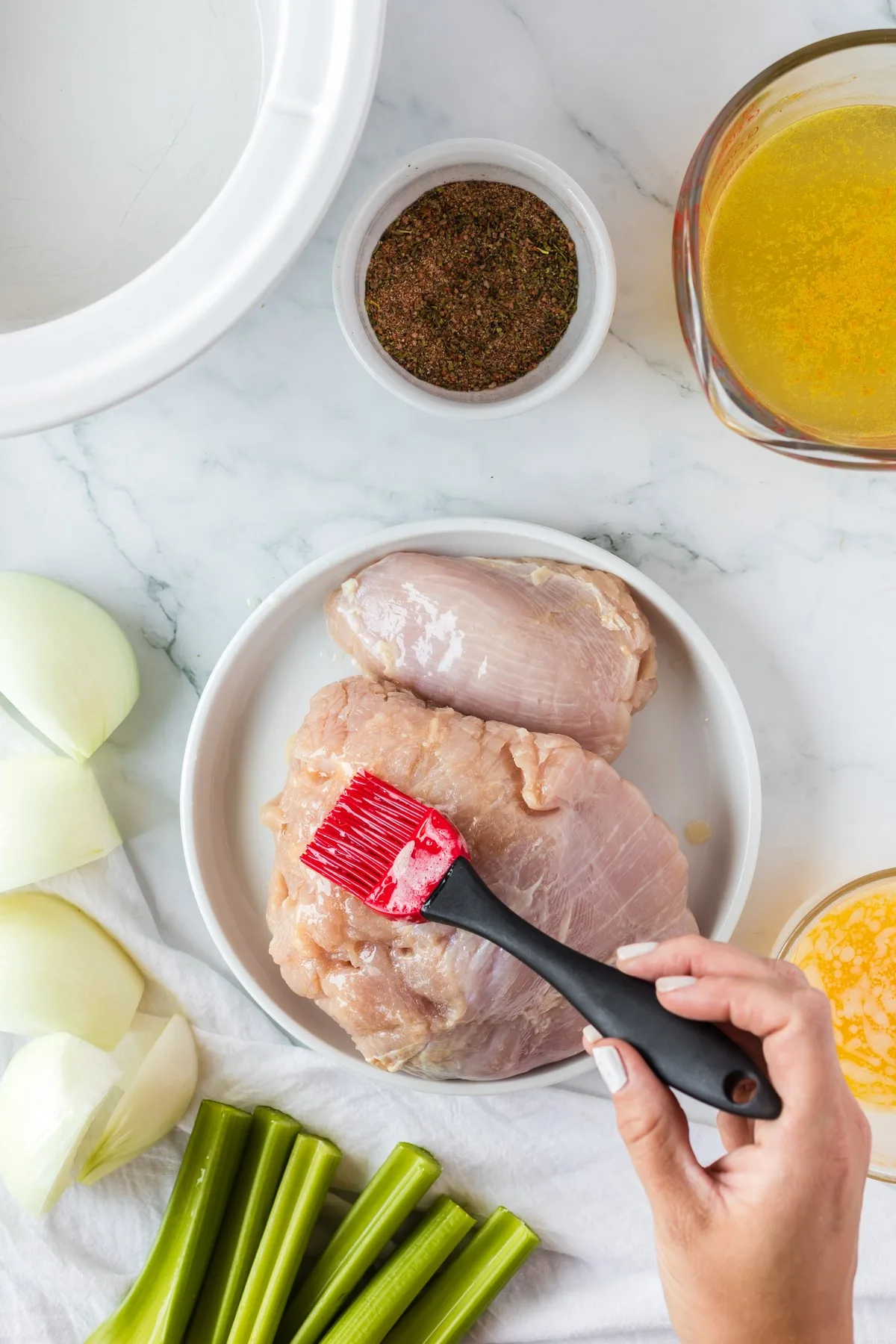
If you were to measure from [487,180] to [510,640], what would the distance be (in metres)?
0.58

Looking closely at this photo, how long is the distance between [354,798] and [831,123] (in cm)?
98

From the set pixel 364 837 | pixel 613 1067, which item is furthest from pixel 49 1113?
pixel 613 1067

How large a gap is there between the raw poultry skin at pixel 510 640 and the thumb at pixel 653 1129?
18.1 inches

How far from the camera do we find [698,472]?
1469 millimetres

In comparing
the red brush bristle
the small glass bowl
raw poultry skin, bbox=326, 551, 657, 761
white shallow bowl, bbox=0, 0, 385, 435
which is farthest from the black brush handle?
white shallow bowl, bbox=0, 0, 385, 435

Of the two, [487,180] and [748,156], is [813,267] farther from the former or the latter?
[487,180]

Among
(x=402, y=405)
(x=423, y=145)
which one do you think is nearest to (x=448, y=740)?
(x=402, y=405)

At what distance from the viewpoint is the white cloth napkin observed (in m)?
1.49

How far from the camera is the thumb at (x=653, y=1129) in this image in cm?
96

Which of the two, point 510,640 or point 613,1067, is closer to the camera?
point 613,1067

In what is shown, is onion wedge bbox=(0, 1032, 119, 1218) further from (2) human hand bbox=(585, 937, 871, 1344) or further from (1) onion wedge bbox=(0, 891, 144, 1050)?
(2) human hand bbox=(585, 937, 871, 1344)

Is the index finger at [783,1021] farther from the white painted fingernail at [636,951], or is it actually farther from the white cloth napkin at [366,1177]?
the white cloth napkin at [366,1177]

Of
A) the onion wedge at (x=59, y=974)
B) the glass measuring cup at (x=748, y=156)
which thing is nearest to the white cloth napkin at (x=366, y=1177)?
the onion wedge at (x=59, y=974)

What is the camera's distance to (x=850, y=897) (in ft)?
4.75
